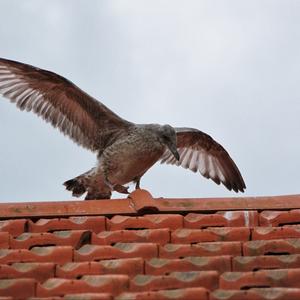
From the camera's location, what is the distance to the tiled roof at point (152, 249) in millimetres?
3646

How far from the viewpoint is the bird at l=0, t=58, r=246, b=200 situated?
729cm

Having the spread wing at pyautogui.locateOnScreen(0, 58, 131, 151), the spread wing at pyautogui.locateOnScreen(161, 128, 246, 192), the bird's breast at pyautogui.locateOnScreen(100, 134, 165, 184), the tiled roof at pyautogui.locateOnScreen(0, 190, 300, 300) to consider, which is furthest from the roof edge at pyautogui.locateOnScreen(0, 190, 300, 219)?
the spread wing at pyautogui.locateOnScreen(161, 128, 246, 192)

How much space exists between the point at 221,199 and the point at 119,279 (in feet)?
4.77

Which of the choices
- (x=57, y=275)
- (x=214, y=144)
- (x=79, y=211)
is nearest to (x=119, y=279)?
(x=57, y=275)

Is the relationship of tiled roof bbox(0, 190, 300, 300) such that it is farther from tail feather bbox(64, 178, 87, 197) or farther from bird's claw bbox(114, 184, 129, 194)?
tail feather bbox(64, 178, 87, 197)

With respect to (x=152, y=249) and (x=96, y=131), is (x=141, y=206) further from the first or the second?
(x=96, y=131)

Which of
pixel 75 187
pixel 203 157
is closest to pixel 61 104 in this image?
pixel 75 187

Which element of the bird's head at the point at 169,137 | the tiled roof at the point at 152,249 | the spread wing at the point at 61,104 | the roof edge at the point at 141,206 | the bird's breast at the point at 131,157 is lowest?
the tiled roof at the point at 152,249

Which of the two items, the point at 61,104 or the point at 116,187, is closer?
the point at 116,187

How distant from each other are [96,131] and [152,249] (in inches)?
140

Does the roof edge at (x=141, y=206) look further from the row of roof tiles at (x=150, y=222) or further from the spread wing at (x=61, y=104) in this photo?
the spread wing at (x=61, y=104)

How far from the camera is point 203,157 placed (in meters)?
8.40

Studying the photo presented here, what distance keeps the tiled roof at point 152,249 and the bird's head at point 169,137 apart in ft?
7.41

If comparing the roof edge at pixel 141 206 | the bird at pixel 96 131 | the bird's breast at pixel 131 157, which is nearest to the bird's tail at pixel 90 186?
the bird at pixel 96 131
